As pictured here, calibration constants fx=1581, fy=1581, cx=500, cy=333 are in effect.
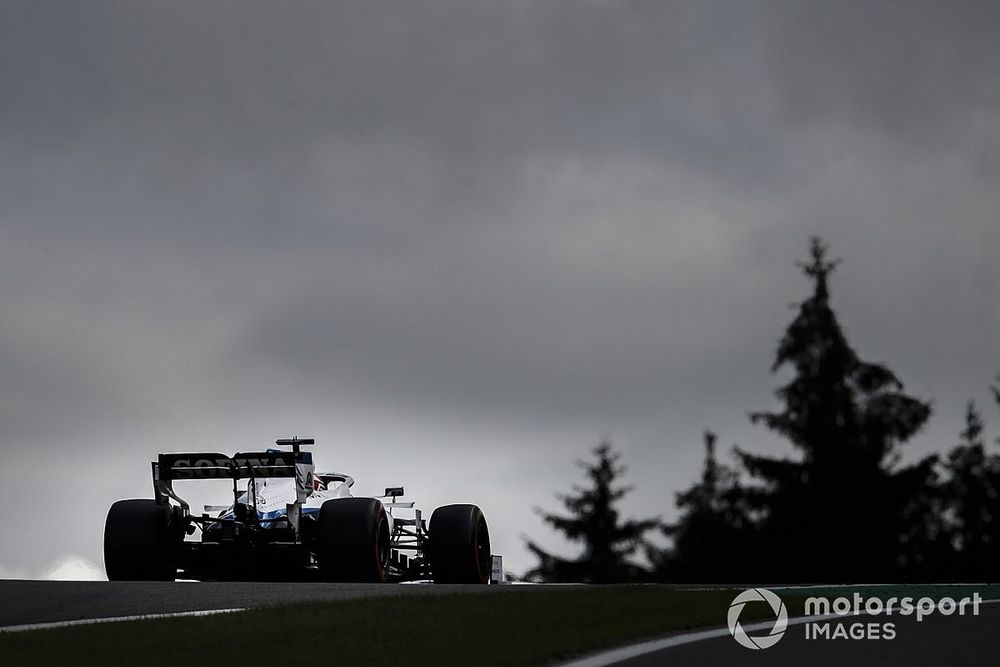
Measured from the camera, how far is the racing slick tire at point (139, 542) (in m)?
19.9

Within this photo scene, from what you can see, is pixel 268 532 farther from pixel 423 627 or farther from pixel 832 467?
pixel 832 467

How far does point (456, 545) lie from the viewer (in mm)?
20703

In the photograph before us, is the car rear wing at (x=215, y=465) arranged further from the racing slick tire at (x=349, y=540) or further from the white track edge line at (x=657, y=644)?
the white track edge line at (x=657, y=644)

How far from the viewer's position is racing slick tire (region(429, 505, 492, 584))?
20.7 m

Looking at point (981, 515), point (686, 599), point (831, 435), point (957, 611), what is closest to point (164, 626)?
point (686, 599)

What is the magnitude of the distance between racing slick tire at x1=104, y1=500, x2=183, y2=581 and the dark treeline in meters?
31.5

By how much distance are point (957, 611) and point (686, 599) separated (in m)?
2.76

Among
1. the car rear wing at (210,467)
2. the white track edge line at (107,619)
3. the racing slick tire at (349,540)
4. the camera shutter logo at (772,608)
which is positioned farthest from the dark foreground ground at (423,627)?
the car rear wing at (210,467)

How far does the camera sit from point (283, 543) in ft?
66.2

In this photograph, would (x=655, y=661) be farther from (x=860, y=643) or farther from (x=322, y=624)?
(x=322, y=624)

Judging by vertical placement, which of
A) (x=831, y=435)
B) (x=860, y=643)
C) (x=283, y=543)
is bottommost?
(x=860, y=643)

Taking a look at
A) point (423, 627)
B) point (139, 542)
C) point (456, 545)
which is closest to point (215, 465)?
point (139, 542)

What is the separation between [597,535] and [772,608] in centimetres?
5022

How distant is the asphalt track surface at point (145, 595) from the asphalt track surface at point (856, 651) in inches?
194
